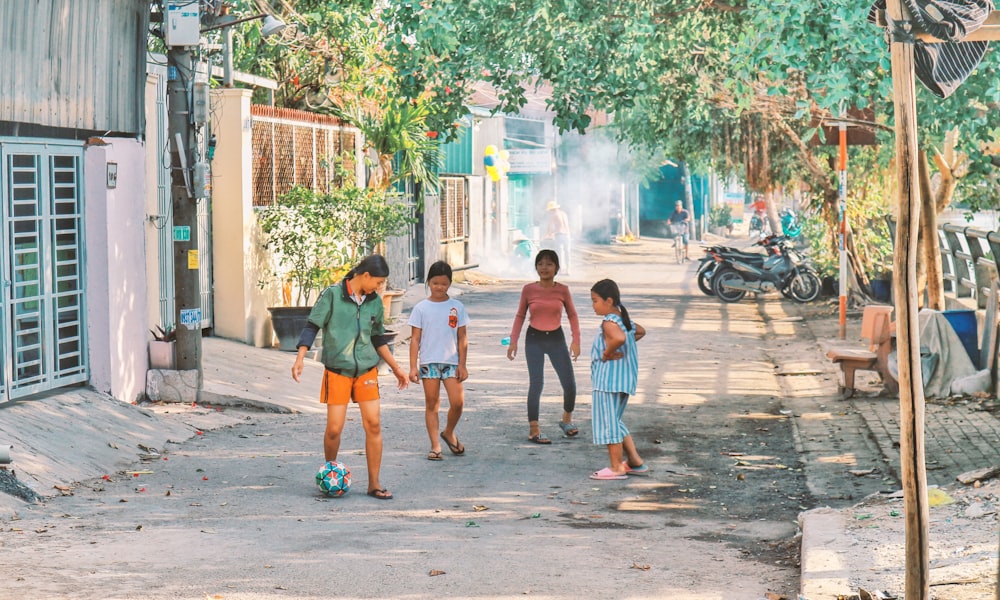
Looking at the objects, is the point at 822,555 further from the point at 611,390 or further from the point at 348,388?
the point at 348,388

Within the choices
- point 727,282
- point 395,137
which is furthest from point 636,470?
point 727,282

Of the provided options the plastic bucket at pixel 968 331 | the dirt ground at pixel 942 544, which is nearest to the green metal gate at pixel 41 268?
the dirt ground at pixel 942 544

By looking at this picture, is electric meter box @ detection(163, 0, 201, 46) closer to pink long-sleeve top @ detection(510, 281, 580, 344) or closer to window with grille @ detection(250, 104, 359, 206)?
pink long-sleeve top @ detection(510, 281, 580, 344)

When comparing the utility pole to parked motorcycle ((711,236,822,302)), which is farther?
parked motorcycle ((711,236,822,302))

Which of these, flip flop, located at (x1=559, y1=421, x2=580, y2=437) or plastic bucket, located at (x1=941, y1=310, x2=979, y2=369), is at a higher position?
plastic bucket, located at (x1=941, y1=310, x2=979, y2=369)

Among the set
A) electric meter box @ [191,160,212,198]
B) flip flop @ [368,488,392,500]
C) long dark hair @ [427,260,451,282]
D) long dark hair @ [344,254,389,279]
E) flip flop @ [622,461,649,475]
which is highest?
electric meter box @ [191,160,212,198]

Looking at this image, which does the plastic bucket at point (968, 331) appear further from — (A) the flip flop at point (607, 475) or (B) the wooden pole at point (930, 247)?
(A) the flip flop at point (607, 475)

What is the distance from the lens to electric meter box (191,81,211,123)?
12.0m

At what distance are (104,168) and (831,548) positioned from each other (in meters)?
7.47

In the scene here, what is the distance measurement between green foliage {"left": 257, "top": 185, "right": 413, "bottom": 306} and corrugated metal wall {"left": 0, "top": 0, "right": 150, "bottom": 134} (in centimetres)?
436

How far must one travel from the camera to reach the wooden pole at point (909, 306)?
16.4ft

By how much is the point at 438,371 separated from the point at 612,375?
141 centimetres

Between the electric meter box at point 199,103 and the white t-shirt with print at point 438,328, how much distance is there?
3502 millimetres

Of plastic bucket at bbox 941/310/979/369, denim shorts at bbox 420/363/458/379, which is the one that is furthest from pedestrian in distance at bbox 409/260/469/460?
plastic bucket at bbox 941/310/979/369
